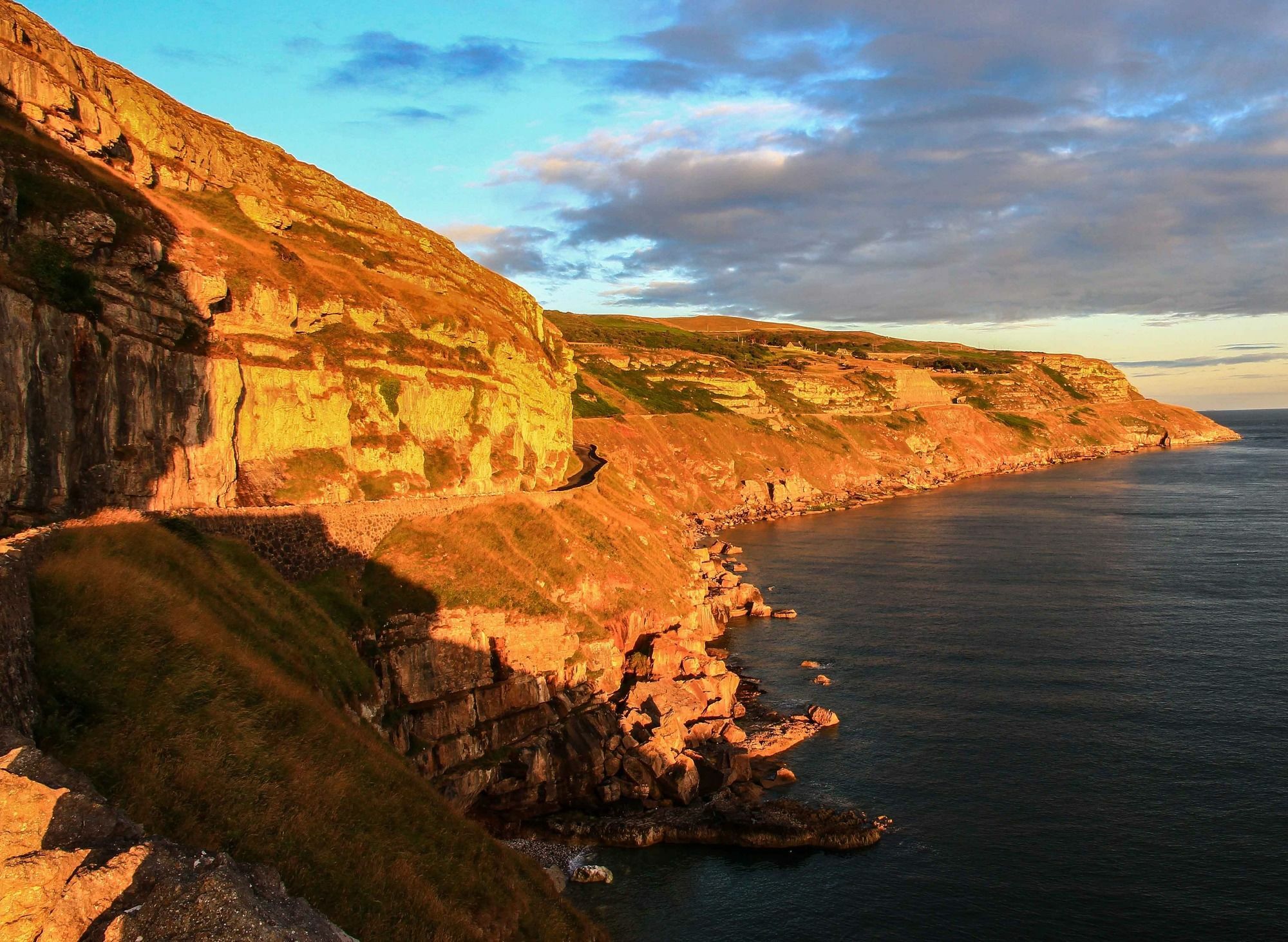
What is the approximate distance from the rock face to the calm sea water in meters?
28.1

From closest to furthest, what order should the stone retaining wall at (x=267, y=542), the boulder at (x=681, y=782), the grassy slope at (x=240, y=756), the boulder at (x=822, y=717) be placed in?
1. the stone retaining wall at (x=267, y=542)
2. the grassy slope at (x=240, y=756)
3. the boulder at (x=681, y=782)
4. the boulder at (x=822, y=717)

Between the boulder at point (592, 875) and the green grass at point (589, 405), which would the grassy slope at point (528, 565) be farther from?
the green grass at point (589, 405)

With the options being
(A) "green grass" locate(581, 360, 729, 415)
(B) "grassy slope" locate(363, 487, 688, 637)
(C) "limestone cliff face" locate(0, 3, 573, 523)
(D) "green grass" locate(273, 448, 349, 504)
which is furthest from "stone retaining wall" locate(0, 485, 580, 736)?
(A) "green grass" locate(581, 360, 729, 415)

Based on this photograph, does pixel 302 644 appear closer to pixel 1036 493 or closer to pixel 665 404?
pixel 665 404

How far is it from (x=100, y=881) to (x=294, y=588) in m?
32.2

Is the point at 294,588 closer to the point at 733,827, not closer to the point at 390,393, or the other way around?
the point at 390,393

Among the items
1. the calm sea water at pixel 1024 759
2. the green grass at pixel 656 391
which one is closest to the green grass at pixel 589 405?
the green grass at pixel 656 391

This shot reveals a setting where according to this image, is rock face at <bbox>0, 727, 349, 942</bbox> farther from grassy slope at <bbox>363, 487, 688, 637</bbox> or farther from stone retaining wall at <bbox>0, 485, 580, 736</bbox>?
grassy slope at <bbox>363, 487, 688, 637</bbox>

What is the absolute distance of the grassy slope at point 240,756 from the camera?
20.8m

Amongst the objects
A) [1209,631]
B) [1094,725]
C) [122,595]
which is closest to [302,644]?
[122,595]

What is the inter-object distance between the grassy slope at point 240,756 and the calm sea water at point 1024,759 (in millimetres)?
14175

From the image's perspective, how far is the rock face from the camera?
13.1m

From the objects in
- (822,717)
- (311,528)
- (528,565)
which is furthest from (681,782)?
(311,528)

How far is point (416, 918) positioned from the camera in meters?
23.4
